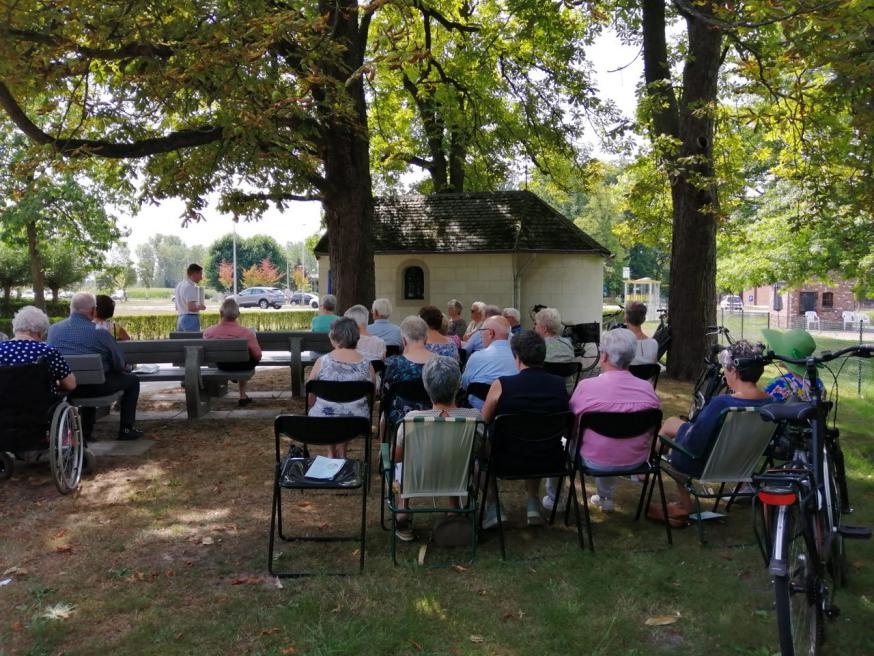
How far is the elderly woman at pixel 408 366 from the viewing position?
5480mm

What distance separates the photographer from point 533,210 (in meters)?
21.5

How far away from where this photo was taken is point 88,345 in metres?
7.20

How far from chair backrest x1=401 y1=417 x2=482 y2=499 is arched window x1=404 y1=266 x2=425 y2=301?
57.8ft

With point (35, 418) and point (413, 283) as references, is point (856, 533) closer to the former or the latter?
point (35, 418)

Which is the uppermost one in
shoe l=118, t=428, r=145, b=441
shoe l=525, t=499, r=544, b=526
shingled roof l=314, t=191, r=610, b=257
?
shingled roof l=314, t=191, r=610, b=257

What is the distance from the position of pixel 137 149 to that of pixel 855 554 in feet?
30.9

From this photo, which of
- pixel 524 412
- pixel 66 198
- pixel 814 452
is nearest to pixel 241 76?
pixel 524 412

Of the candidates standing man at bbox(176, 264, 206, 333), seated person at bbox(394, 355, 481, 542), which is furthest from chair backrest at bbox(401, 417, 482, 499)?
standing man at bbox(176, 264, 206, 333)

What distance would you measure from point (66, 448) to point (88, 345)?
1567 millimetres

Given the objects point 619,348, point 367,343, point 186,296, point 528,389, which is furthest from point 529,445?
point 186,296

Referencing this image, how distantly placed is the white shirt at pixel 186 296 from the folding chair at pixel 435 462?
823cm

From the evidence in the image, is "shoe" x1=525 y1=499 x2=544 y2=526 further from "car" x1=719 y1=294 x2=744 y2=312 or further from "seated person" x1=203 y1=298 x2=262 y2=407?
"car" x1=719 y1=294 x2=744 y2=312

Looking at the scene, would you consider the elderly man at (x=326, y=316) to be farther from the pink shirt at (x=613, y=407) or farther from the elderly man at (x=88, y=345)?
the pink shirt at (x=613, y=407)

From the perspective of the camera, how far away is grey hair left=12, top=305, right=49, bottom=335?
6051mm
